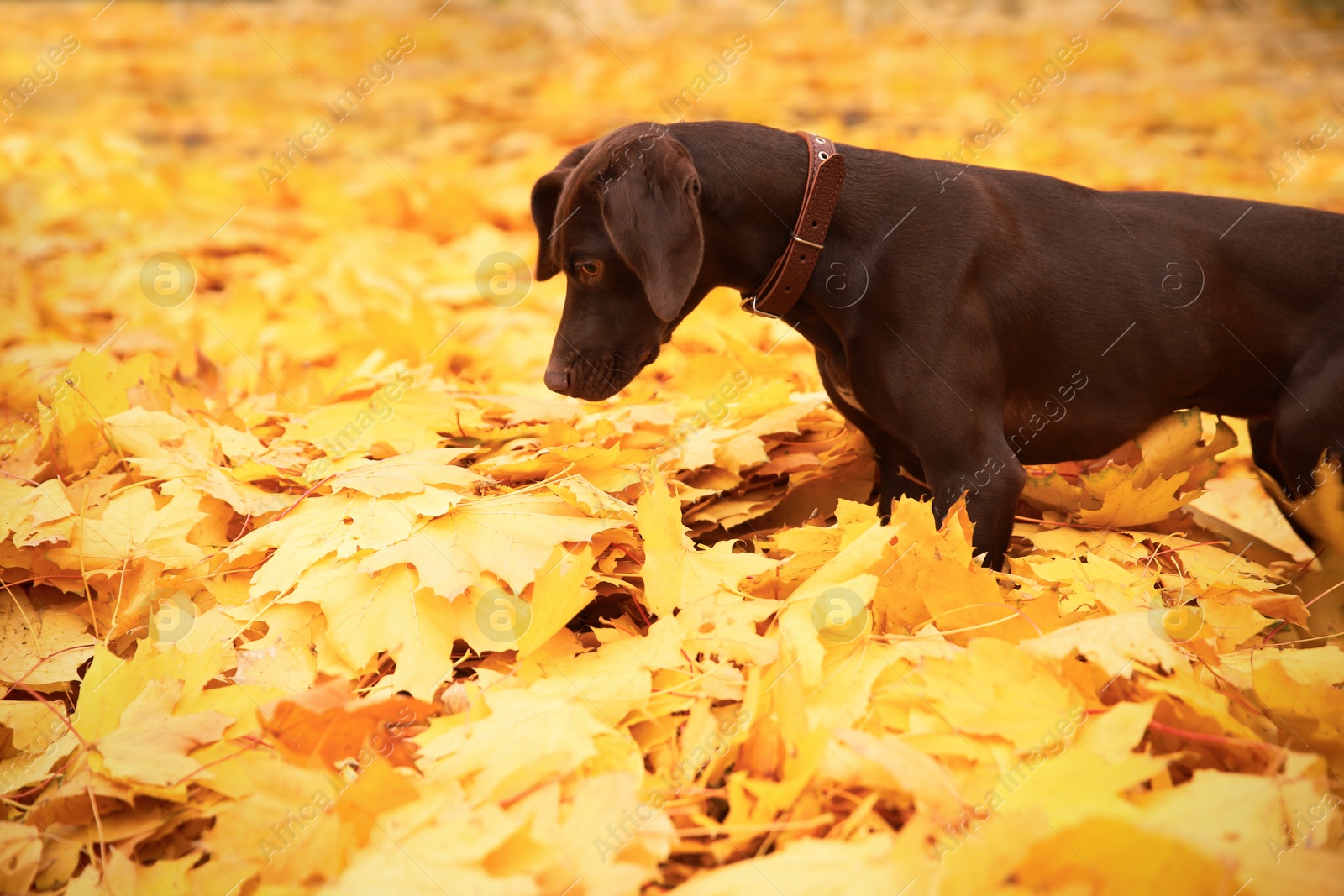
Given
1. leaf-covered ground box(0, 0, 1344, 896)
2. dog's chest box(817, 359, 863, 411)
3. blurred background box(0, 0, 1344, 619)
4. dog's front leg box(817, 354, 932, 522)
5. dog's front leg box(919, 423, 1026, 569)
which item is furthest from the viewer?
blurred background box(0, 0, 1344, 619)

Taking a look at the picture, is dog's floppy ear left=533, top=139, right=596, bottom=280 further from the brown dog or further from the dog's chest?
the dog's chest

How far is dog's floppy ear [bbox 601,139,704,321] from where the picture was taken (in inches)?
76.5

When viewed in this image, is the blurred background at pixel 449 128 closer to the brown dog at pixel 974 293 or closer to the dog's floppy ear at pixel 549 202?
the dog's floppy ear at pixel 549 202

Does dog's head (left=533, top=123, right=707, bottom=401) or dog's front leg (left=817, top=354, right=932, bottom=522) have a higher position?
dog's head (left=533, top=123, right=707, bottom=401)

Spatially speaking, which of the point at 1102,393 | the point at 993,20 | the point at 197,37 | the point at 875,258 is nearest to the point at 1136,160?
the point at 993,20

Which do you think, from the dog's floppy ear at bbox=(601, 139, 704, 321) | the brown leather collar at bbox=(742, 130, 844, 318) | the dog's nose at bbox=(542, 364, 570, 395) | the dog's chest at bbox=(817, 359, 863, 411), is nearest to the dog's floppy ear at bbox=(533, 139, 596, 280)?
the dog's nose at bbox=(542, 364, 570, 395)

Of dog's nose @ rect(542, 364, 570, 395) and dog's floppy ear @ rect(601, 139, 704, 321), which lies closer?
dog's floppy ear @ rect(601, 139, 704, 321)

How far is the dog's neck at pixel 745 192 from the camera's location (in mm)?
2082

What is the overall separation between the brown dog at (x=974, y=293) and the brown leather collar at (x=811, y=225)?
19mm

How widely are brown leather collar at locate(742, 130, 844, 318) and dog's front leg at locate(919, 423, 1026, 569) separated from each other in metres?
0.46

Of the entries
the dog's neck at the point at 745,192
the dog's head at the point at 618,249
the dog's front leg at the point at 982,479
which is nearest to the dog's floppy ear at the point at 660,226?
the dog's head at the point at 618,249

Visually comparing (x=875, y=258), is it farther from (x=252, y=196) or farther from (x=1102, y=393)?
(x=252, y=196)

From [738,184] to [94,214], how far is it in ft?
14.2

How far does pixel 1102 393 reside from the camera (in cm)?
232
